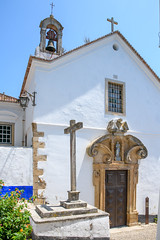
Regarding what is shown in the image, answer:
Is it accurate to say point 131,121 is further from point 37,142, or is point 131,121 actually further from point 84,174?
point 37,142

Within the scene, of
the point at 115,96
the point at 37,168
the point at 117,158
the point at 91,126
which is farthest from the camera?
the point at 115,96

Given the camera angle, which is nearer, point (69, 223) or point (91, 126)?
point (69, 223)

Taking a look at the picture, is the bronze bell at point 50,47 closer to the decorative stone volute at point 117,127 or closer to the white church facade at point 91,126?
the white church facade at point 91,126

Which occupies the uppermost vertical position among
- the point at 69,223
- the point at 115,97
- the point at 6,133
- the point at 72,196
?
the point at 115,97

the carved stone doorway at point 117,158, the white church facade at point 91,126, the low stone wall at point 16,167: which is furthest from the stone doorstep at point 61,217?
the carved stone doorway at point 117,158

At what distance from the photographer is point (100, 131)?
8289 mm

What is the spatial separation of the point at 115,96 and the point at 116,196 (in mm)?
3779

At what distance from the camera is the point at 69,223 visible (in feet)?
14.0

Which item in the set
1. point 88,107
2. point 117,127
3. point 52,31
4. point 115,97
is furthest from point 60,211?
point 52,31

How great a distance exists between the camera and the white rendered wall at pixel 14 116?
9977mm

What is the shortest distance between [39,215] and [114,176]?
443 cm

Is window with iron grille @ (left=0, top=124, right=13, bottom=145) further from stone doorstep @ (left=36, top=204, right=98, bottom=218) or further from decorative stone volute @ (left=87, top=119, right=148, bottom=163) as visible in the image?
stone doorstep @ (left=36, top=204, right=98, bottom=218)

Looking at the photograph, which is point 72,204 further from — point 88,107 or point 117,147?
point 88,107

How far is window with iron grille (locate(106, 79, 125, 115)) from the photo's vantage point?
891 centimetres
